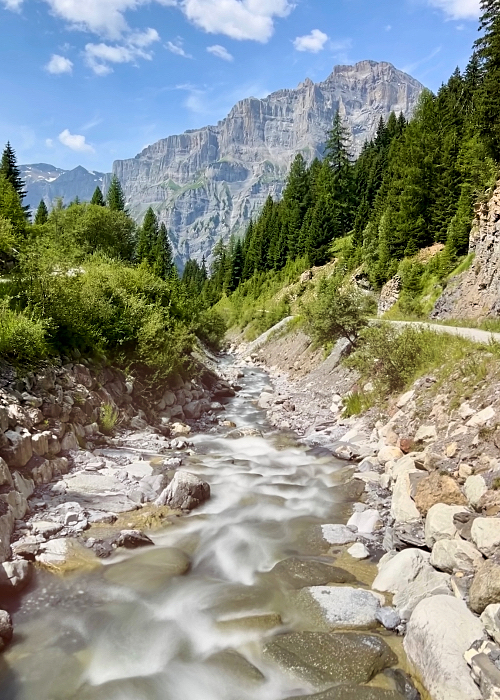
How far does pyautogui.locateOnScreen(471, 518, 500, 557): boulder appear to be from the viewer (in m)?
7.77

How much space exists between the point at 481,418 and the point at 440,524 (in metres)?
3.87

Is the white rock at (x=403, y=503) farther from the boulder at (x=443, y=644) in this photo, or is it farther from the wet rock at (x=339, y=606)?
the boulder at (x=443, y=644)

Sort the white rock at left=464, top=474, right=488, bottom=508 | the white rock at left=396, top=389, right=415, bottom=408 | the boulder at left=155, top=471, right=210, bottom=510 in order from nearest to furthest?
the white rock at left=464, top=474, right=488, bottom=508 → the boulder at left=155, top=471, right=210, bottom=510 → the white rock at left=396, top=389, right=415, bottom=408

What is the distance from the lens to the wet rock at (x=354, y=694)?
6.14 metres

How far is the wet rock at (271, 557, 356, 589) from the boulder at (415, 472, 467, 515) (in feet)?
8.22

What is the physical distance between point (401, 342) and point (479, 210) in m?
17.6

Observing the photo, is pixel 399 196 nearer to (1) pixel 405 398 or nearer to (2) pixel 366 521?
(1) pixel 405 398

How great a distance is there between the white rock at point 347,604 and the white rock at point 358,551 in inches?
47.6

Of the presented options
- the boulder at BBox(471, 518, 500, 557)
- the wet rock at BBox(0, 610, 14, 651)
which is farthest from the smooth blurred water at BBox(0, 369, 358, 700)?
the boulder at BBox(471, 518, 500, 557)

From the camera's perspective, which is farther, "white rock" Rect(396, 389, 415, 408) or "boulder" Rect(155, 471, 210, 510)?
Result: "white rock" Rect(396, 389, 415, 408)

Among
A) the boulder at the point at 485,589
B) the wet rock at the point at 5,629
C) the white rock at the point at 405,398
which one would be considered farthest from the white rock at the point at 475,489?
the wet rock at the point at 5,629

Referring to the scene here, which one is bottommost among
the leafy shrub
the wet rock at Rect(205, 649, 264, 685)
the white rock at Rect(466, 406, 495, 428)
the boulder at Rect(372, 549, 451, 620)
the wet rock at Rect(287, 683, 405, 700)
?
the wet rock at Rect(205, 649, 264, 685)

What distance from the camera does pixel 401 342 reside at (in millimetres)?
18234

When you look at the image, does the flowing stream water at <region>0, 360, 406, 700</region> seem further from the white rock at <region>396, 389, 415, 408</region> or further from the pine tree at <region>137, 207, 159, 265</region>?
the pine tree at <region>137, 207, 159, 265</region>
